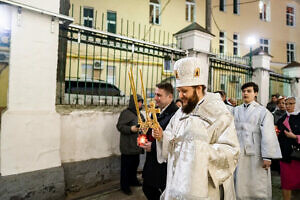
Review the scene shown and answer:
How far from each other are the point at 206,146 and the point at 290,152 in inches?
113

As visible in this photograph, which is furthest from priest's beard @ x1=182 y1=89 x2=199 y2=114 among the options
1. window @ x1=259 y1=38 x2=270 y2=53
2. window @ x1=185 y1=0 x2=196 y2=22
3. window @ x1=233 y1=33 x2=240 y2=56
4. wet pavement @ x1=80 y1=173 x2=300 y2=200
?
window @ x1=259 y1=38 x2=270 y2=53

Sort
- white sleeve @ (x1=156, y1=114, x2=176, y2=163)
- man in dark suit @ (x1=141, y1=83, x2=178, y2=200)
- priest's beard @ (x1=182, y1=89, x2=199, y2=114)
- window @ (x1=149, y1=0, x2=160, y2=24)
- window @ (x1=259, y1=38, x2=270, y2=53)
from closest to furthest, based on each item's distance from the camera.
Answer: priest's beard @ (x1=182, y1=89, x2=199, y2=114)
white sleeve @ (x1=156, y1=114, x2=176, y2=163)
man in dark suit @ (x1=141, y1=83, x2=178, y2=200)
window @ (x1=149, y1=0, x2=160, y2=24)
window @ (x1=259, y1=38, x2=270, y2=53)

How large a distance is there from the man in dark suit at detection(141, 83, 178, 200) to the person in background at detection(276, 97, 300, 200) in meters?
2.34

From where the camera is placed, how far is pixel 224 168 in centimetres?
173

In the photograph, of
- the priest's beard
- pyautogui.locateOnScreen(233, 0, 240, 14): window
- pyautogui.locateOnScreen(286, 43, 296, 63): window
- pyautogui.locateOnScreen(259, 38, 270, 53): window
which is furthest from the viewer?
pyautogui.locateOnScreen(286, 43, 296, 63): window

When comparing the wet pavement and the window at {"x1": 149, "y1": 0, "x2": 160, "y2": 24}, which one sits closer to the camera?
the wet pavement

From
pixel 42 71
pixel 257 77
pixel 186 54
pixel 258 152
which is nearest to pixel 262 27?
pixel 257 77

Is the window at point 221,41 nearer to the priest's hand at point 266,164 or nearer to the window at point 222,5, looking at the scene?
the window at point 222,5

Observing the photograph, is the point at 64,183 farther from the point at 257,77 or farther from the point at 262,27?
the point at 262,27

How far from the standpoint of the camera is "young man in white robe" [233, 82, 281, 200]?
11.0 feet

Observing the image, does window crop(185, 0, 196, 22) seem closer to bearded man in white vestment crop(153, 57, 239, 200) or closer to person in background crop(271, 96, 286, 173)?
person in background crop(271, 96, 286, 173)

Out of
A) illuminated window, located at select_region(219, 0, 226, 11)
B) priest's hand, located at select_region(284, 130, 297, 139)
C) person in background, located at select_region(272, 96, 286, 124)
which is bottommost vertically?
priest's hand, located at select_region(284, 130, 297, 139)

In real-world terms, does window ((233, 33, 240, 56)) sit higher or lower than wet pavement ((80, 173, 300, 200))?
higher

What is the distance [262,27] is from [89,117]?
21.3 m
